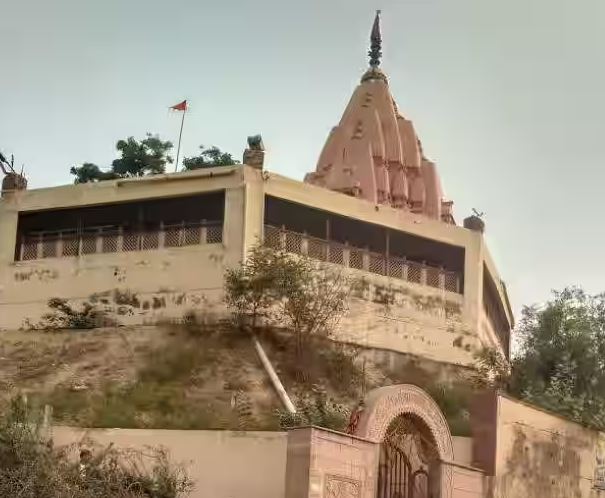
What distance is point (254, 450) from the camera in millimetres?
20062

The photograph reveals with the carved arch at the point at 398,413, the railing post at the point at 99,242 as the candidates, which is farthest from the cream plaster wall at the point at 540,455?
the railing post at the point at 99,242

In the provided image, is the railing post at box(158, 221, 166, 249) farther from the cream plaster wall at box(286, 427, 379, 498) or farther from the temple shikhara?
the cream plaster wall at box(286, 427, 379, 498)

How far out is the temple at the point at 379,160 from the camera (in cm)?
3388

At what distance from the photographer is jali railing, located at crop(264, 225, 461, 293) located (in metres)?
29.0

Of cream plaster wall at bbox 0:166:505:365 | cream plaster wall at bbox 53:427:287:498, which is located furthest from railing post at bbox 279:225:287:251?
cream plaster wall at bbox 53:427:287:498

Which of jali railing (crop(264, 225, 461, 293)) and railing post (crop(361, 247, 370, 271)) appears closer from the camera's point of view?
jali railing (crop(264, 225, 461, 293))

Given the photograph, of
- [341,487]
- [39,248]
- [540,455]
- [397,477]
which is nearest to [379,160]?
[39,248]

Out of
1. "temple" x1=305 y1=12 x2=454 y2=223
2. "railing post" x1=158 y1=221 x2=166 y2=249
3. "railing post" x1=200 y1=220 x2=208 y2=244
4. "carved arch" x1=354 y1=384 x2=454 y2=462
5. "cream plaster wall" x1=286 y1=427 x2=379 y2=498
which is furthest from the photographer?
"temple" x1=305 y1=12 x2=454 y2=223

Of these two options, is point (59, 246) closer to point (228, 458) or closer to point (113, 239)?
point (113, 239)

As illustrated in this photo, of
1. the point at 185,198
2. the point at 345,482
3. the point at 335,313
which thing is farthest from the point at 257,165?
the point at 345,482

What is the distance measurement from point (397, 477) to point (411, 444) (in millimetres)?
695

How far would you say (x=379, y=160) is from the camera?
34500 millimetres

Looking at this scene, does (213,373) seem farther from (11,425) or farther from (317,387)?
(11,425)

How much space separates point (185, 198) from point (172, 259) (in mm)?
1638
